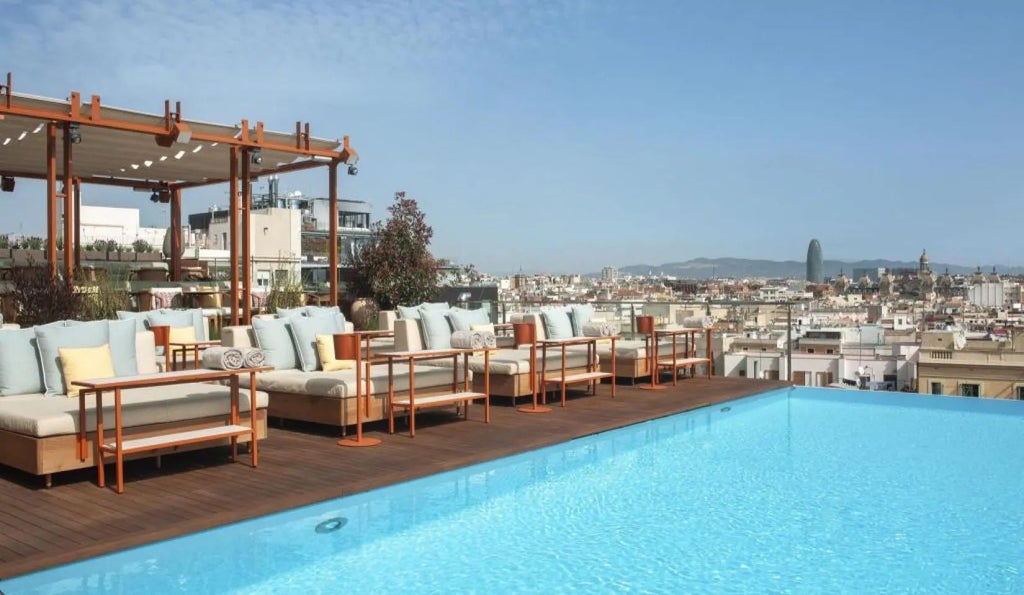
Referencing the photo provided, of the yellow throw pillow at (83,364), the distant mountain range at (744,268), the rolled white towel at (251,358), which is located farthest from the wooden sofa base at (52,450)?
the distant mountain range at (744,268)

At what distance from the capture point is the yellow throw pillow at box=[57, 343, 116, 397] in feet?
18.1

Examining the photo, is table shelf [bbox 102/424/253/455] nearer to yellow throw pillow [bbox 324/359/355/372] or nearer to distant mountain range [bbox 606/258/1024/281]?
yellow throw pillow [bbox 324/359/355/372]

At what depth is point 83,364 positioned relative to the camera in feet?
18.3

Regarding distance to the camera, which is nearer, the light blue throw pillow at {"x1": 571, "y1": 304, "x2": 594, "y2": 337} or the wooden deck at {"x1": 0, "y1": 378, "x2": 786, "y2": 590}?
the wooden deck at {"x1": 0, "y1": 378, "x2": 786, "y2": 590}

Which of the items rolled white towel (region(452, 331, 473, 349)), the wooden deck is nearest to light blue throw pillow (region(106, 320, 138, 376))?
the wooden deck

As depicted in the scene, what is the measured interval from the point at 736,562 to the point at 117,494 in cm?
339

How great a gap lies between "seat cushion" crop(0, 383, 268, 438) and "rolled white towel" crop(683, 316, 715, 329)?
6.14 metres

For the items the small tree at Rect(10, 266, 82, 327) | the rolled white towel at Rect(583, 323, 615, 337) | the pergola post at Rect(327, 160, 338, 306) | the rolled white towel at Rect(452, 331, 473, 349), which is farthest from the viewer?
the pergola post at Rect(327, 160, 338, 306)

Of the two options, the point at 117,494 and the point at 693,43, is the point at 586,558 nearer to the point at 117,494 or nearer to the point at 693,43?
the point at 117,494

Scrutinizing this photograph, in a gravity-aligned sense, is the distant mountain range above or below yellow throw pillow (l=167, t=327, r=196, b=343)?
above

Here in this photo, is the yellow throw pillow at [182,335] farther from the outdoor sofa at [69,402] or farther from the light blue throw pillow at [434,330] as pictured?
the light blue throw pillow at [434,330]

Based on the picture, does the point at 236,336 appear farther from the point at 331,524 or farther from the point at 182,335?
the point at 331,524

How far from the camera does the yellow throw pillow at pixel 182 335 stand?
27.9ft

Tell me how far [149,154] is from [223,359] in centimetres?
968
